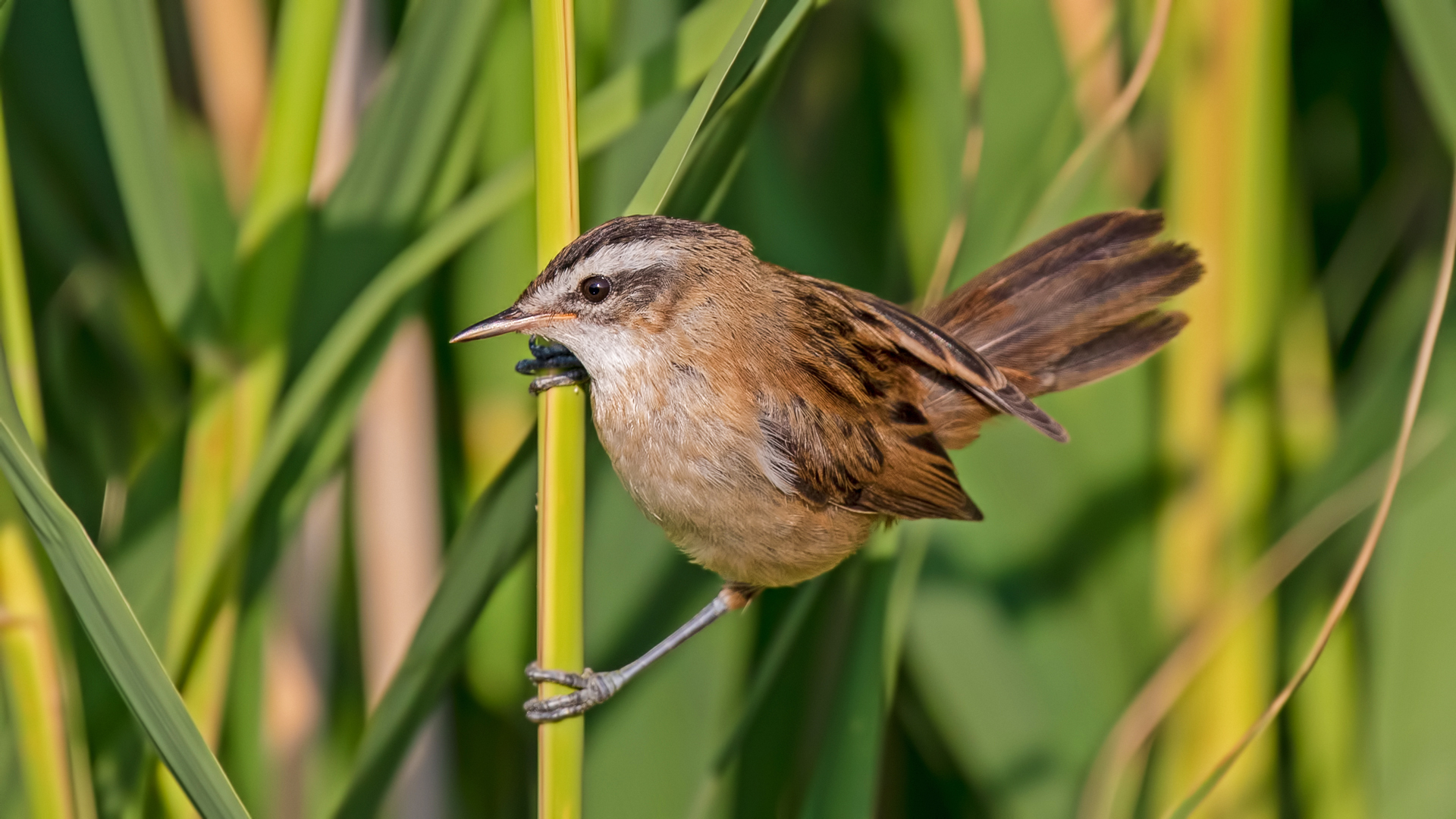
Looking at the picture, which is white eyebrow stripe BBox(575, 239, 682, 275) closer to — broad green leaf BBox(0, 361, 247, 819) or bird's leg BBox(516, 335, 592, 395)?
bird's leg BBox(516, 335, 592, 395)

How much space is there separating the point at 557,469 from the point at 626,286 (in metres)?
0.34

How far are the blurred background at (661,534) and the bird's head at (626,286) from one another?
0.29ft

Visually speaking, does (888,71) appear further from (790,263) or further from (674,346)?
(674,346)

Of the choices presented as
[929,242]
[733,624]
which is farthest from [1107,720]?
[929,242]

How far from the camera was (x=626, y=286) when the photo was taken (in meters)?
1.27


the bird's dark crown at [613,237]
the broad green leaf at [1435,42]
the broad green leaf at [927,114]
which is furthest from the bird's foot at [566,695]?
the broad green leaf at [1435,42]

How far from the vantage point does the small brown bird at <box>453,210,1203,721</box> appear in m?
1.25

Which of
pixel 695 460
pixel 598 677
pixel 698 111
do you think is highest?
pixel 698 111

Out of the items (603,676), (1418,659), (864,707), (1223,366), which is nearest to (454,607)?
(603,676)

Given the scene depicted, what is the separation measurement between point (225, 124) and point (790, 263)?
36.2 inches

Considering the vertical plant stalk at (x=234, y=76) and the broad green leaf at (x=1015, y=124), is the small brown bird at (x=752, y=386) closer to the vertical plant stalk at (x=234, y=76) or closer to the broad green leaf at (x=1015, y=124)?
the broad green leaf at (x=1015, y=124)

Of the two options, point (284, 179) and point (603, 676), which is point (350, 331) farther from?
point (603, 676)

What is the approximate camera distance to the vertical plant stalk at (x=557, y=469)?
99 centimetres

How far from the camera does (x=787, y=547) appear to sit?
1.39 metres
